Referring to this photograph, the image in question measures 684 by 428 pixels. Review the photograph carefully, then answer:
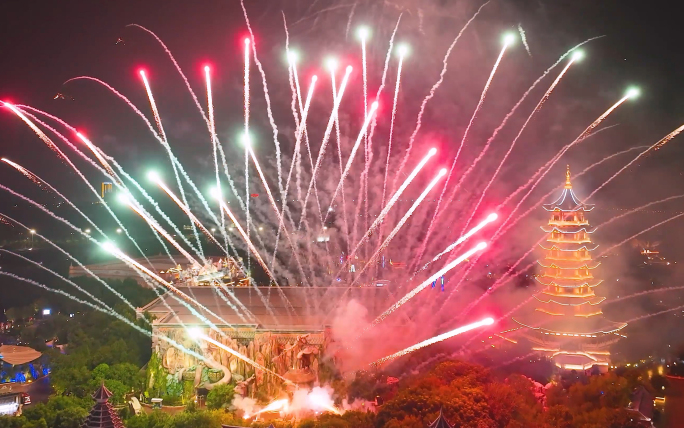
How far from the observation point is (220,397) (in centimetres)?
1590

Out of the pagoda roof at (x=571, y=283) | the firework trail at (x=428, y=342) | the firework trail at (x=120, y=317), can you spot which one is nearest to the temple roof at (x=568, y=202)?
the pagoda roof at (x=571, y=283)

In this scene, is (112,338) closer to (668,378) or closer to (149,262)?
(149,262)

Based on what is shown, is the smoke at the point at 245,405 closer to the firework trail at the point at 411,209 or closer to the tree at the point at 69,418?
the tree at the point at 69,418

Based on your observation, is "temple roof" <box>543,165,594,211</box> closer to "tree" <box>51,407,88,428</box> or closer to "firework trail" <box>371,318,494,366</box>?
"firework trail" <box>371,318,494,366</box>

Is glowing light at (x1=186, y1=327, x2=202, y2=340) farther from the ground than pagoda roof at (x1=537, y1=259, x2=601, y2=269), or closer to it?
closer to it

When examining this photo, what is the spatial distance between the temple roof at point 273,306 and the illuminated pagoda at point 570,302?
18.2 feet

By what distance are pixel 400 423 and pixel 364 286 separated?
1022cm

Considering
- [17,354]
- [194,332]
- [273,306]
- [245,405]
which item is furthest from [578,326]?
[17,354]

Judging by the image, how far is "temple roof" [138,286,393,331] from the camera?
762 inches

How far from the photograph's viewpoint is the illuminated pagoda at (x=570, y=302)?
1880cm

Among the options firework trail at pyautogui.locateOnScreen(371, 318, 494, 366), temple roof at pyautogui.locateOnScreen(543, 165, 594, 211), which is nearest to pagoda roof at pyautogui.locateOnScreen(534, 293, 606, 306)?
temple roof at pyautogui.locateOnScreen(543, 165, 594, 211)

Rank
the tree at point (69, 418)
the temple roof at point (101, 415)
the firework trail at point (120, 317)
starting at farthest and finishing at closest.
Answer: the firework trail at point (120, 317) < the tree at point (69, 418) < the temple roof at point (101, 415)

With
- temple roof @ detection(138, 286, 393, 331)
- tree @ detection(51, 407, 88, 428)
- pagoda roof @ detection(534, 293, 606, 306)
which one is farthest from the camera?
temple roof @ detection(138, 286, 393, 331)

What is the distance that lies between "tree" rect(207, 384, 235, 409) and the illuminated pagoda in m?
10.0
